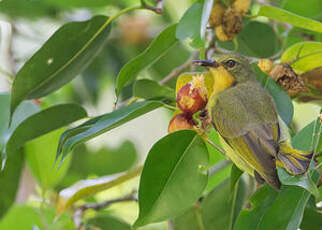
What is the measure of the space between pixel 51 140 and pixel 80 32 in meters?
0.51

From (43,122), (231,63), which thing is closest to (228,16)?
(231,63)

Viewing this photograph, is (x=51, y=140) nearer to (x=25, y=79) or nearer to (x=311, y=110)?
(x=25, y=79)

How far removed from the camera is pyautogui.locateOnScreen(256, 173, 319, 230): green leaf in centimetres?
135

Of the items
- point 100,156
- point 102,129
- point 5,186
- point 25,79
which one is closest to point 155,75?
point 100,156

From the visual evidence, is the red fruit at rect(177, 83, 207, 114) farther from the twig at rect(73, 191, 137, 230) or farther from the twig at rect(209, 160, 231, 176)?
the twig at rect(73, 191, 137, 230)

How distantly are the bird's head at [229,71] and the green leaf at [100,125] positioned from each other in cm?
32

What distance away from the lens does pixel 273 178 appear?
1.40 metres

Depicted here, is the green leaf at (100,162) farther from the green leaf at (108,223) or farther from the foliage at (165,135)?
the green leaf at (108,223)

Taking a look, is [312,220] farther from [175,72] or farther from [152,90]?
[175,72]

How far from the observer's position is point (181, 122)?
1548mm

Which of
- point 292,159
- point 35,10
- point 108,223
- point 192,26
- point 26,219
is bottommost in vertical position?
point 26,219

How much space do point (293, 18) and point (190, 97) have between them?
1.02ft

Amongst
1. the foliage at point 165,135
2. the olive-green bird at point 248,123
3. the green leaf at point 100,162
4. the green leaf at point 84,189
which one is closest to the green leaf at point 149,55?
the foliage at point 165,135

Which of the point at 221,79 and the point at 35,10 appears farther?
the point at 35,10
